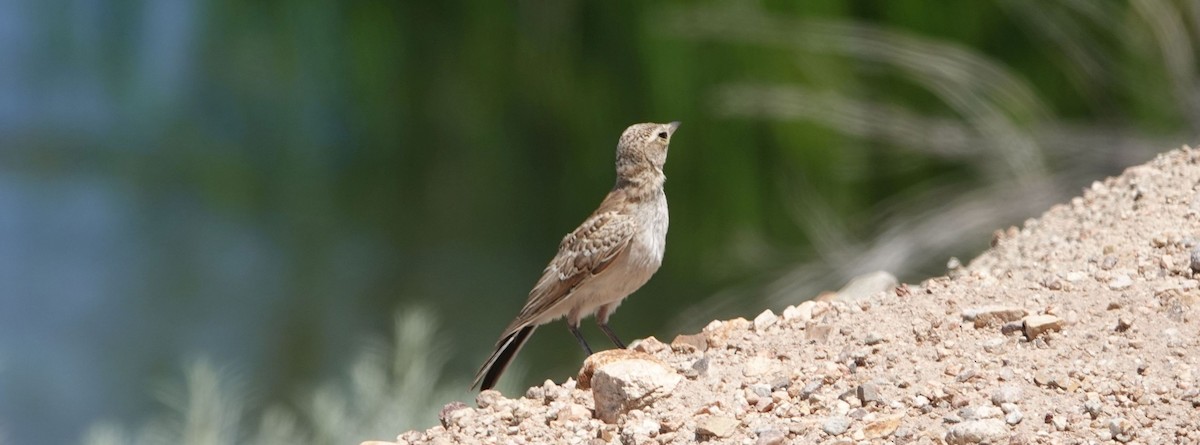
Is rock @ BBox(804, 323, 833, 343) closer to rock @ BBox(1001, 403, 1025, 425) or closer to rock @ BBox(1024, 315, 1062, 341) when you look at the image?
rock @ BBox(1024, 315, 1062, 341)

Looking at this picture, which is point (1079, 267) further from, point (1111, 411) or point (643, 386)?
point (643, 386)

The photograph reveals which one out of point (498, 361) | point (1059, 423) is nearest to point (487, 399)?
point (498, 361)

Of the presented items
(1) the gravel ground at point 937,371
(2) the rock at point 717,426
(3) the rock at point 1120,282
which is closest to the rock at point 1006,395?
(1) the gravel ground at point 937,371

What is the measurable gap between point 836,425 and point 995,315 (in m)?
0.53

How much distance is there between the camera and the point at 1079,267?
289 centimetres

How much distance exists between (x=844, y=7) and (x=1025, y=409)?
3.78 m

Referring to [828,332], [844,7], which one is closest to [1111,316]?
[828,332]

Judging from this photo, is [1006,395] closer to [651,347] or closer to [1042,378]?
[1042,378]

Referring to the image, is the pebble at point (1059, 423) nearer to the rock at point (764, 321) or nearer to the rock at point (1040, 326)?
the rock at point (1040, 326)

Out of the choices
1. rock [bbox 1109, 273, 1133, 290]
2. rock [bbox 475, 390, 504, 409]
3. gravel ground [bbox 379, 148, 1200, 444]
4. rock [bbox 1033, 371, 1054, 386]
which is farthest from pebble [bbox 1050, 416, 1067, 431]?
rock [bbox 475, 390, 504, 409]

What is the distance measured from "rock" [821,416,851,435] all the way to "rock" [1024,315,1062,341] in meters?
0.47

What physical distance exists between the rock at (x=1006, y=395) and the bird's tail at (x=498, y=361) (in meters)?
1.47

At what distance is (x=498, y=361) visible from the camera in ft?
11.3

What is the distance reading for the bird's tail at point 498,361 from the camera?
335 cm
